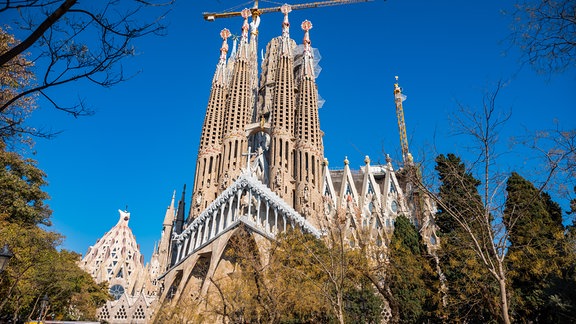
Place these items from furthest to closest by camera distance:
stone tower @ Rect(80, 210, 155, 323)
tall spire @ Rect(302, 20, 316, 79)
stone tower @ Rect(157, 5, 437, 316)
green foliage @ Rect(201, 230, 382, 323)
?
stone tower @ Rect(80, 210, 155, 323)
tall spire @ Rect(302, 20, 316, 79)
stone tower @ Rect(157, 5, 437, 316)
green foliage @ Rect(201, 230, 382, 323)

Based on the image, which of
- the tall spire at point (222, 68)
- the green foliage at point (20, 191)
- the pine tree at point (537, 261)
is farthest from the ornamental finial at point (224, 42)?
the pine tree at point (537, 261)

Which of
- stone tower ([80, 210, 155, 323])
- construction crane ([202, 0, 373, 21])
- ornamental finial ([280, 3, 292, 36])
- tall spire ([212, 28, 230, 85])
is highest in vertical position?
construction crane ([202, 0, 373, 21])

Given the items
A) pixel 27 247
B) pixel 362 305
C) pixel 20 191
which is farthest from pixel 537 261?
pixel 20 191

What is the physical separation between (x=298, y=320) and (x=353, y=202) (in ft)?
63.2

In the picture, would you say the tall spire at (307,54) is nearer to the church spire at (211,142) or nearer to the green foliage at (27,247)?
the church spire at (211,142)

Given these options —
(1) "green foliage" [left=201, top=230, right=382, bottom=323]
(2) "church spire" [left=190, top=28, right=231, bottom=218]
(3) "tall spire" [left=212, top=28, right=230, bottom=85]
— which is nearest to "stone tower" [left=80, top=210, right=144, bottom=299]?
(2) "church spire" [left=190, top=28, right=231, bottom=218]

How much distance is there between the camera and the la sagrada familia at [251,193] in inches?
849

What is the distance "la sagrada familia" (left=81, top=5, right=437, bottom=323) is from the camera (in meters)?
21.6

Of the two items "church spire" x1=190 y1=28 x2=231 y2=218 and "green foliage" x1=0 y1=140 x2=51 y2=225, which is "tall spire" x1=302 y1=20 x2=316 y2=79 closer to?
"church spire" x1=190 y1=28 x2=231 y2=218

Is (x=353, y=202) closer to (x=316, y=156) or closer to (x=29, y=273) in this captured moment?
(x=316, y=156)

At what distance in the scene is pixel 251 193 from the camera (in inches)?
858

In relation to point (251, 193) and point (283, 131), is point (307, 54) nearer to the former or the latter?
point (283, 131)

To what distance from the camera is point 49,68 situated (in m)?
4.14

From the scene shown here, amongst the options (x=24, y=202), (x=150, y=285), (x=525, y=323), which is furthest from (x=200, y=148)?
(x=525, y=323)
